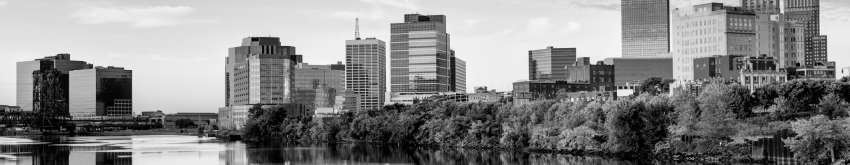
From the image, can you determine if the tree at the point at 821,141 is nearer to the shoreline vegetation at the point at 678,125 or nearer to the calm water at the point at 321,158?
the shoreline vegetation at the point at 678,125

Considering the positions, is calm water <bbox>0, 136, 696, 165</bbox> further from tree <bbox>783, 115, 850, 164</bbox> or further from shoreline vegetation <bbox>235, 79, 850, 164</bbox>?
tree <bbox>783, 115, 850, 164</bbox>

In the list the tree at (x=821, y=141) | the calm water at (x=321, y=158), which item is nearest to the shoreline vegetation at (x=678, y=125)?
the tree at (x=821, y=141)

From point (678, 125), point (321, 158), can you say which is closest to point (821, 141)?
point (678, 125)

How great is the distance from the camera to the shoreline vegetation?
3634 inches

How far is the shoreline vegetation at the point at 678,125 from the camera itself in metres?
92.3

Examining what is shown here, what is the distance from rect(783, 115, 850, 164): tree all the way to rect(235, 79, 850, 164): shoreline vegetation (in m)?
0.08

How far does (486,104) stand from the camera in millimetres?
156625

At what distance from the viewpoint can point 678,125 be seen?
106188 millimetres

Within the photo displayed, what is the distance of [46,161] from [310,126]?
81486 millimetres

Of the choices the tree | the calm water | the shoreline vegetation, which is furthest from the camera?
the calm water

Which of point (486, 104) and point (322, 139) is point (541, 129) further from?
A: point (322, 139)

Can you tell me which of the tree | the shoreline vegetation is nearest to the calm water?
the shoreline vegetation

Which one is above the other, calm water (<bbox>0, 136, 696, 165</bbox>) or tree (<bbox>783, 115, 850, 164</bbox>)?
tree (<bbox>783, 115, 850, 164</bbox>)

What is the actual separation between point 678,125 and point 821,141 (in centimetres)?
2264
